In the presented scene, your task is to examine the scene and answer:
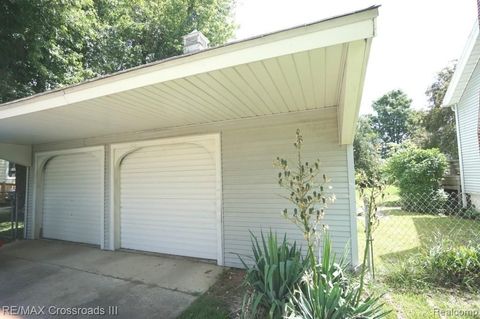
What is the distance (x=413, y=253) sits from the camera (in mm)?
4383

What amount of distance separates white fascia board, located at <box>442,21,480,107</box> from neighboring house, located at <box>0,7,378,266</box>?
589 cm

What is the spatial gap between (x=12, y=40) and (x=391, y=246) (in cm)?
1004

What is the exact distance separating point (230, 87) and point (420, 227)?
5897 mm

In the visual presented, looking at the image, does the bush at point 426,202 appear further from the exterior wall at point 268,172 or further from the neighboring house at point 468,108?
the exterior wall at point 268,172

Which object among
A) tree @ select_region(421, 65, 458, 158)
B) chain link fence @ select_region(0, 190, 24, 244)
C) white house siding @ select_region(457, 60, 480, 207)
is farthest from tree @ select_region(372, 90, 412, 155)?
chain link fence @ select_region(0, 190, 24, 244)

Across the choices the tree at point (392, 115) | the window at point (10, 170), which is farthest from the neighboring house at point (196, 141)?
Answer: the tree at point (392, 115)

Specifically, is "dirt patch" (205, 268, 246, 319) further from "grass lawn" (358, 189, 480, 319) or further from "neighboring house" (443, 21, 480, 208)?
"neighboring house" (443, 21, 480, 208)

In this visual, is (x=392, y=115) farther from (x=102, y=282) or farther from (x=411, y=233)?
(x=102, y=282)

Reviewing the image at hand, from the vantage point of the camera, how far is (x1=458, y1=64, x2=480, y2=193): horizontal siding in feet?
24.2

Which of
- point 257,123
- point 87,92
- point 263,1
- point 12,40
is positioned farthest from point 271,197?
point 12,40

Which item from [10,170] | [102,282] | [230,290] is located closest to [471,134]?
[230,290]

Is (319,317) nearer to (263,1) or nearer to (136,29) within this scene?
(263,1)

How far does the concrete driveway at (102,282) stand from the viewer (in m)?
3.16

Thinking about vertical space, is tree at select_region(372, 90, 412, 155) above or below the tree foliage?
above
